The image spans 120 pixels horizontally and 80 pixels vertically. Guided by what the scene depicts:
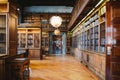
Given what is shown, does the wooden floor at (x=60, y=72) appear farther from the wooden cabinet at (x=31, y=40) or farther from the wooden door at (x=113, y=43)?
the wooden cabinet at (x=31, y=40)

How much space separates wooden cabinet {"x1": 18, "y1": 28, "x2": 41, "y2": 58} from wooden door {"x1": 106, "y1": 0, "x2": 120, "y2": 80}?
824cm

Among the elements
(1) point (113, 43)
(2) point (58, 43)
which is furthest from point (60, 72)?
(2) point (58, 43)

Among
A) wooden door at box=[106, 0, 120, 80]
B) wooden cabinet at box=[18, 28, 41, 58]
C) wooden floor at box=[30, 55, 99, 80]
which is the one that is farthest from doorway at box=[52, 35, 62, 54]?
wooden door at box=[106, 0, 120, 80]

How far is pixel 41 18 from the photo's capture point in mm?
17375

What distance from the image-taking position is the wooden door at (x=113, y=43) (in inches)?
187

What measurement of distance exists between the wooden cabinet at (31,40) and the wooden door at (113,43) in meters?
8.24

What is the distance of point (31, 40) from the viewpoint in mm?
12703

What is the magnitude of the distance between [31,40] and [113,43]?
8672 millimetres

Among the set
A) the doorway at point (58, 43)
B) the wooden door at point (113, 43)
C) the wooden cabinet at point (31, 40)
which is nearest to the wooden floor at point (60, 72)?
the wooden door at point (113, 43)

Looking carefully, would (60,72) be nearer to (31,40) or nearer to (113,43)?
(113,43)

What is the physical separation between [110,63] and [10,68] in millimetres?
2703

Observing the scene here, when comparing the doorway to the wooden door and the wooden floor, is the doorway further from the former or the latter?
the wooden door

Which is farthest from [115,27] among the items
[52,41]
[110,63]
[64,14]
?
[52,41]

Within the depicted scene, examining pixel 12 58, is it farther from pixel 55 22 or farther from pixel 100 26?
pixel 55 22
